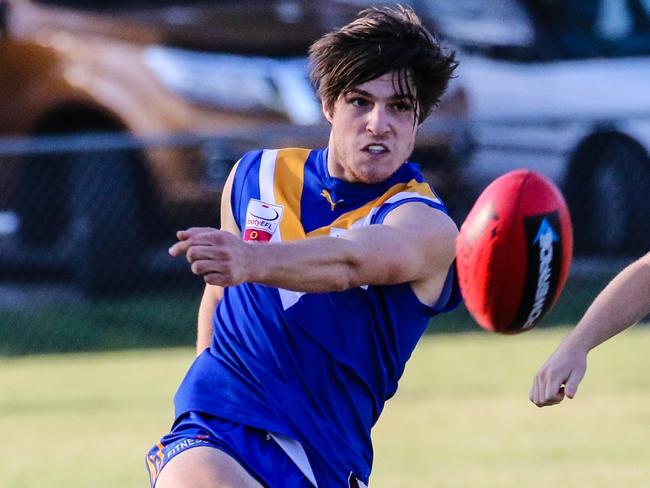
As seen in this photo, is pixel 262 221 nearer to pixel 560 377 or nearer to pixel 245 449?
pixel 245 449

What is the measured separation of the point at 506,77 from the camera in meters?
12.2

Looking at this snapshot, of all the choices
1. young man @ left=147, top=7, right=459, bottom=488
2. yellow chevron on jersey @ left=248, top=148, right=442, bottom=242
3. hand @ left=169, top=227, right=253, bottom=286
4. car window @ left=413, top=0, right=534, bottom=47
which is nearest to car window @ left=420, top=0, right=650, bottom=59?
car window @ left=413, top=0, right=534, bottom=47

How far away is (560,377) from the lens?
12.8 feet

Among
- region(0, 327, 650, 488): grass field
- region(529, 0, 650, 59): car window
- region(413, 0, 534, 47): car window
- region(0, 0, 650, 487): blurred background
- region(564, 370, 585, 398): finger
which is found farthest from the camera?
region(529, 0, 650, 59): car window

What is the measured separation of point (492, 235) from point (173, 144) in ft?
24.3

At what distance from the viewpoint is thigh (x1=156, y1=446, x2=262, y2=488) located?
3992 mm

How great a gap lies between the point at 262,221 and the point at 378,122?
0.44 meters

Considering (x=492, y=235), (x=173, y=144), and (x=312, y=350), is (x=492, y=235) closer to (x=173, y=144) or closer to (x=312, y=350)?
(x=312, y=350)

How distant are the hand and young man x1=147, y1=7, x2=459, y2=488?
1.94 feet

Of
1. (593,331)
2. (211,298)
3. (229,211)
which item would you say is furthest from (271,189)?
(593,331)

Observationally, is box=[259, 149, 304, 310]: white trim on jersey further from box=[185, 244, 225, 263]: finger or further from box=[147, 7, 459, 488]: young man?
box=[185, 244, 225, 263]: finger

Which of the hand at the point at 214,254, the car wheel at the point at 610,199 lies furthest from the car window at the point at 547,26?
the hand at the point at 214,254

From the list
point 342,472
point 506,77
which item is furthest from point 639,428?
point 506,77

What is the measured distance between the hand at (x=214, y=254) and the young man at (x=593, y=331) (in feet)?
2.82
